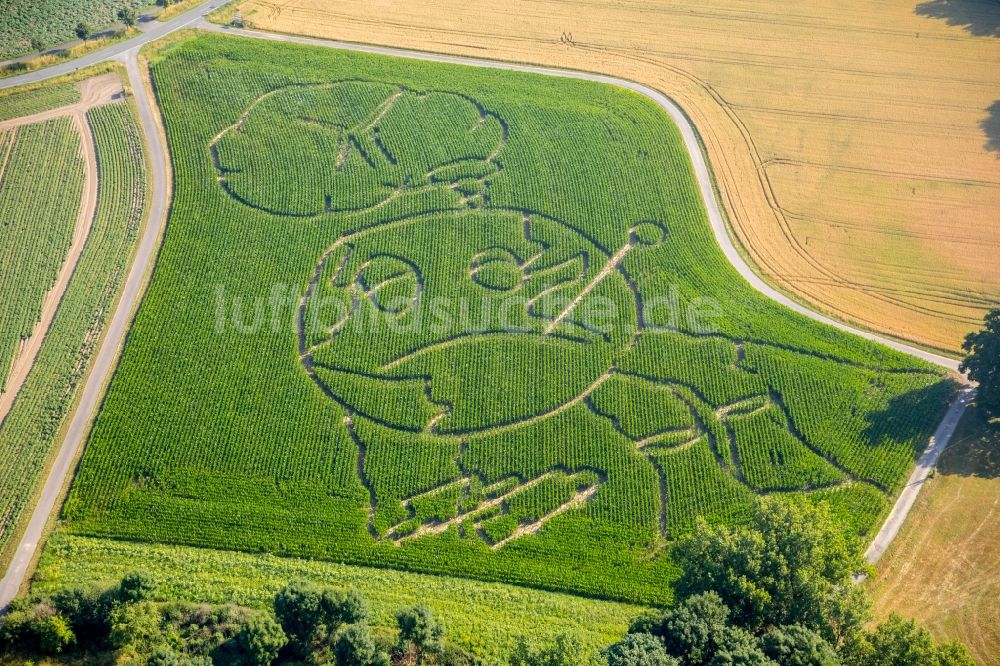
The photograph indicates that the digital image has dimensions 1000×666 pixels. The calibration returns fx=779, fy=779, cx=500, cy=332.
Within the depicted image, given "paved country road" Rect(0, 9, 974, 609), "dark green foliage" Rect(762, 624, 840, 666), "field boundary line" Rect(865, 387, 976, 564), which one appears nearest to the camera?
"dark green foliage" Rect(762, 624, 840, 666)

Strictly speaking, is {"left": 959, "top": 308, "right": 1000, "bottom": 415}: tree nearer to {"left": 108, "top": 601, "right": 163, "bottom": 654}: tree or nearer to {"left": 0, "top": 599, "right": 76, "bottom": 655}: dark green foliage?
{"left": 108, "top": 601, "right": 163, "bottom": 654}: tree

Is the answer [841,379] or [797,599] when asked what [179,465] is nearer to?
[797,599]

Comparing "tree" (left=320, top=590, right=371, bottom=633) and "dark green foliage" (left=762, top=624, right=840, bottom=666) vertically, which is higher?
"tree" (left=320, top=590, right=371, bottom=633)

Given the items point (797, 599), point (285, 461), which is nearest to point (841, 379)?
point (797, 599)

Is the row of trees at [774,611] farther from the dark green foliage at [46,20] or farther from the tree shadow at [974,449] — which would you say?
the dark green foliage at [46,20]

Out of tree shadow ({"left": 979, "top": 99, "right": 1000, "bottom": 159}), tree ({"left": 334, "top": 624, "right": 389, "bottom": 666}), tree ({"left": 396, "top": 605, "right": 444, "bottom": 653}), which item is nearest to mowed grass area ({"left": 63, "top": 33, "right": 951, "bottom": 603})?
tree ({"left": 396, "top": 605, "right": 444, "bottom": 653})
